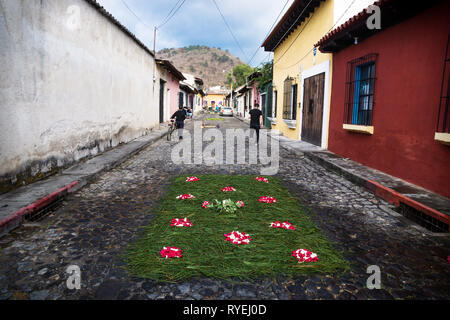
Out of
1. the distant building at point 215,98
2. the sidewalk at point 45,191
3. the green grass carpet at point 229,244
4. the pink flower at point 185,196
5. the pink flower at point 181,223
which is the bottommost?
the green grass carpet at point 229,244

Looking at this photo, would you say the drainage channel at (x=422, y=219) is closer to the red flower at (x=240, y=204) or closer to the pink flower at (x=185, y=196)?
the red flower at (x=240, y=204)

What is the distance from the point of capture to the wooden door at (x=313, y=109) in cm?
1060

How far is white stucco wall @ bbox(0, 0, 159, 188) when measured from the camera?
4820 mm

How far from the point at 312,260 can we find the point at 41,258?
2.56 metres

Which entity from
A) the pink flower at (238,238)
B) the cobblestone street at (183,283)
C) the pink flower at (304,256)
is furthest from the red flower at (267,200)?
the pink flower at (304,256)

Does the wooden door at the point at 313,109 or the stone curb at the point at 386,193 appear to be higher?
the wooden door at the point at 313,109

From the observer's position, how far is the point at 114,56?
9961 mm

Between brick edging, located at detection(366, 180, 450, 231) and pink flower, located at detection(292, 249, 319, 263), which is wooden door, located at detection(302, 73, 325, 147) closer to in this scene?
brick edging, located at detection(366, 180, 450, 231)

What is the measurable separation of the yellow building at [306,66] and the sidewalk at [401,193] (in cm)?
329

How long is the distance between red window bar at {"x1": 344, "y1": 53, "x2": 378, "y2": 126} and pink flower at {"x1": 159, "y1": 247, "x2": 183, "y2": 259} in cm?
579

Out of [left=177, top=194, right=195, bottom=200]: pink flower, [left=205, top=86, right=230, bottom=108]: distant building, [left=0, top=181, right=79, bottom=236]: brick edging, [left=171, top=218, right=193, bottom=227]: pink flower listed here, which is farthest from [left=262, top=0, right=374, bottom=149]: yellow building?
[left=205, top=86, right=230, bottom=108]: distant building

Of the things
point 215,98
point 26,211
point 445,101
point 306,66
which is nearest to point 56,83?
point 26,211

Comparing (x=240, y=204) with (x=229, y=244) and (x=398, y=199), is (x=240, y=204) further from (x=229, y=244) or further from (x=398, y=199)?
(x=398, y=199)
